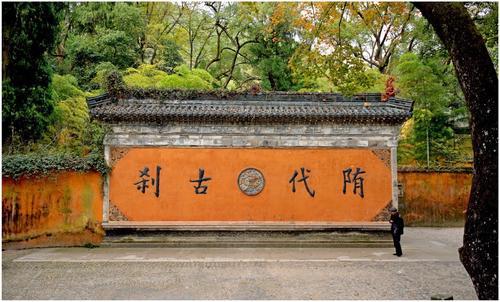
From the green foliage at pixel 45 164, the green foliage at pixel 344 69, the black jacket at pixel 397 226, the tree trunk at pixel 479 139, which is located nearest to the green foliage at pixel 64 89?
the green foliage at pixel 45 164

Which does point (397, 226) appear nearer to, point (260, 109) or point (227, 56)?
point (260, 109)

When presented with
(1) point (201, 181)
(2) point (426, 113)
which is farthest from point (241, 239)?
(2) point (426, 113)

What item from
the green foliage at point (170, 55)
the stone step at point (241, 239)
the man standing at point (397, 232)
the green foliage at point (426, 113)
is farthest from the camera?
the green foliage at point (170, 55)

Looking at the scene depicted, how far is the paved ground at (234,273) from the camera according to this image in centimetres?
668

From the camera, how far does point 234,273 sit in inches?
316

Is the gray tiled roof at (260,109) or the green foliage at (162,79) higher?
the green foliage at (162,79)

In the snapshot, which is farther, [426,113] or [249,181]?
[426,113]

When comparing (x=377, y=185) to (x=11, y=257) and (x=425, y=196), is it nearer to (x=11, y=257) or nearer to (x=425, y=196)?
(x=425, y=196)

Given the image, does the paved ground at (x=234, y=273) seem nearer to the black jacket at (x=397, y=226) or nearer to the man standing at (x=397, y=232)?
the man standing at (x=397, y=232)

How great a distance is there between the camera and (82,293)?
21.9ft

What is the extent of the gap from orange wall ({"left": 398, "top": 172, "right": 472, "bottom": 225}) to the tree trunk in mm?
12189

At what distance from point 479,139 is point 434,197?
12.6 metres

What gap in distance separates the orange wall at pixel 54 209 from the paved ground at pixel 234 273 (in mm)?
500

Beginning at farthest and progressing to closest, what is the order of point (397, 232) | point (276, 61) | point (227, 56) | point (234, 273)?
1. point (227, 56)
2. point (276, 61)
3. point (397, 232)
4. point (234, 273)
